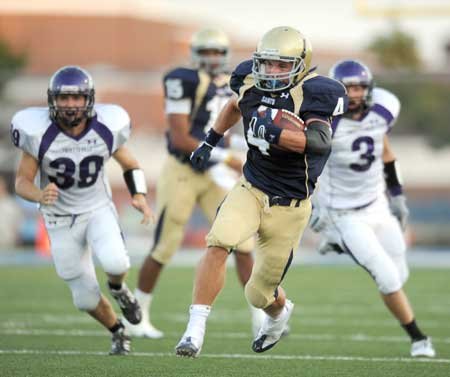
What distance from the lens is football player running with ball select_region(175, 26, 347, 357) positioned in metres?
5.21

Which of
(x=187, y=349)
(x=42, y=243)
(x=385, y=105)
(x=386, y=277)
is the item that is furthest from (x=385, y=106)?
(x=42, y=243)

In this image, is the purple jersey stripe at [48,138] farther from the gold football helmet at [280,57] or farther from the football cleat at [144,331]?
the football cleat at [144,331]

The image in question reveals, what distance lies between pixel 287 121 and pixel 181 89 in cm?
232

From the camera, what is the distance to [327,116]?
17.6 feet

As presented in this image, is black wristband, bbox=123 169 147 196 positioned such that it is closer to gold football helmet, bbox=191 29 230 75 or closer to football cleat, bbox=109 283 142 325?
football cleat, bbox=109 283 142 325

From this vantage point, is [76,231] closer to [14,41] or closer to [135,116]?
[135,116]

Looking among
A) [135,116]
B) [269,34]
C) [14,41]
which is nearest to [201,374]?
[269,34]

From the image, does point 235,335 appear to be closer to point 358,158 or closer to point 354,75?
point 358,158

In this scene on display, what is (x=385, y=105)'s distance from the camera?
6691 mm

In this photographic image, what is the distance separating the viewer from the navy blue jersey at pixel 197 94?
7441 mm

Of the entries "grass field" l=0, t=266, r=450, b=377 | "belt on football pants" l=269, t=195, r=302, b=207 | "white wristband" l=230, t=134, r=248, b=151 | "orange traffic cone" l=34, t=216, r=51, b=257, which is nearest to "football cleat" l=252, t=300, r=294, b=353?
"grass field" l=0, t=266, r=450, b=377

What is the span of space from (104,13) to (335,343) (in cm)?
2420

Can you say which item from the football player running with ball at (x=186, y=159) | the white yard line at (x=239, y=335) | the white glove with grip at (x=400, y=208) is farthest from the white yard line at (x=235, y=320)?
→ the white glove with grip at (x=400, y=208)

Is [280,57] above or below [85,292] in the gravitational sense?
above
